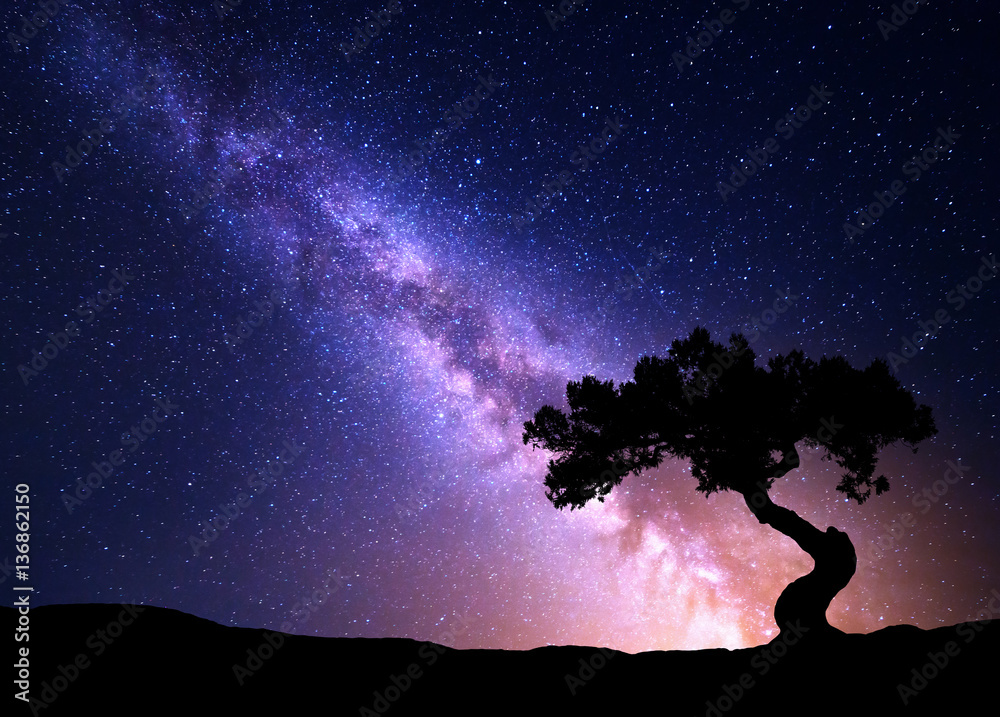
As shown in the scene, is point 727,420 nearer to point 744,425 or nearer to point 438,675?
point 744,425

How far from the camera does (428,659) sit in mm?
7805

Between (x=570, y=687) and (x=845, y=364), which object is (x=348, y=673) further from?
(x=845, y=364)

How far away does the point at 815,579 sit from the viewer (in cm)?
980

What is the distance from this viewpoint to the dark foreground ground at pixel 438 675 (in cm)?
621

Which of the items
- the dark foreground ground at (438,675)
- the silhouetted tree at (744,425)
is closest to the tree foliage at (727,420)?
the silhouetted tree at (744,425)

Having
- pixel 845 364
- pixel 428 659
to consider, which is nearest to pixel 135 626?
pixel 428 659

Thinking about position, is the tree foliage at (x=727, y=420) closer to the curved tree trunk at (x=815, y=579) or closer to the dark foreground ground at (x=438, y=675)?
the curved tree trunk at (x=815, y=579)

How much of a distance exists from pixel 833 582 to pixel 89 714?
12766 mm

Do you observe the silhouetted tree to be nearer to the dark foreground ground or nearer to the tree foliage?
the tree foliage

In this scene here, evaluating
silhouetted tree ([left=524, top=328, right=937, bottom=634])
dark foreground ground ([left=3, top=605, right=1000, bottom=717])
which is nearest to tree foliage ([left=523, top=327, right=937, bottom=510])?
silhouetted tree ([left=524, top=328, right=937, bottom=634])

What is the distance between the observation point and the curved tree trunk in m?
9.41

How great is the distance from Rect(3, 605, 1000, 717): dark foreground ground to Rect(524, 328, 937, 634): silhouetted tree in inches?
89.6

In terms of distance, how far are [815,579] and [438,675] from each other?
813 cm

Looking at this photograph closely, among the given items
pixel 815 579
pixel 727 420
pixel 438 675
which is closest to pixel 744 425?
pixel 727 420
